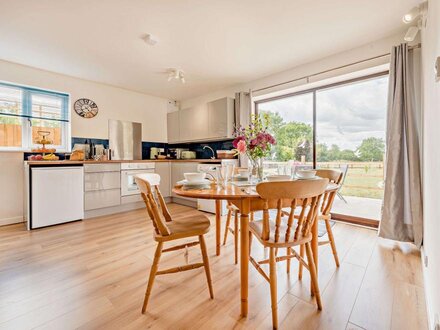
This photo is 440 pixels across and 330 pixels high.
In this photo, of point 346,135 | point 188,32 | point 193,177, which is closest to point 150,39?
point 188,32

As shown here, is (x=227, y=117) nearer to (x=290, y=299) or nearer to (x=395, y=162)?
(x=395, y=162)

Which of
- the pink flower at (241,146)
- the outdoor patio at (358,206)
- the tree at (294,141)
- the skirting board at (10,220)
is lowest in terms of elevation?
the skirting board at (10,220)

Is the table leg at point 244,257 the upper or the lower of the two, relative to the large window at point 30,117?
lower

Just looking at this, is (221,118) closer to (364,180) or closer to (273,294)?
(364,180)

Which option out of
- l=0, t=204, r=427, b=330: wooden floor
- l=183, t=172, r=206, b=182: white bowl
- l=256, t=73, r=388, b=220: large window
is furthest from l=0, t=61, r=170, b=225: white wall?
l=183, t=172, r=206, b=182: white bowl

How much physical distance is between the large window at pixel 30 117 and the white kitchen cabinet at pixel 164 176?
66.0 inches

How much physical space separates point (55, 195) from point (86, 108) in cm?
176

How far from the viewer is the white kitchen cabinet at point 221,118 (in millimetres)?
3992

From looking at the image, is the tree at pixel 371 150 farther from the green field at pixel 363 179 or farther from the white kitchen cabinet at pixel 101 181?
the white kitchen cabinet at pixel 101 181

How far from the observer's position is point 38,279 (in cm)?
173

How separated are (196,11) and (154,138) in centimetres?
338

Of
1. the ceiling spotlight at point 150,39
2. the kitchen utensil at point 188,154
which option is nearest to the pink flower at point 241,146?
the ceiling spotlight at point 150,39

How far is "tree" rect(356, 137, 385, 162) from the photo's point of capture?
304 cm

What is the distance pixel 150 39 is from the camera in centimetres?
254
